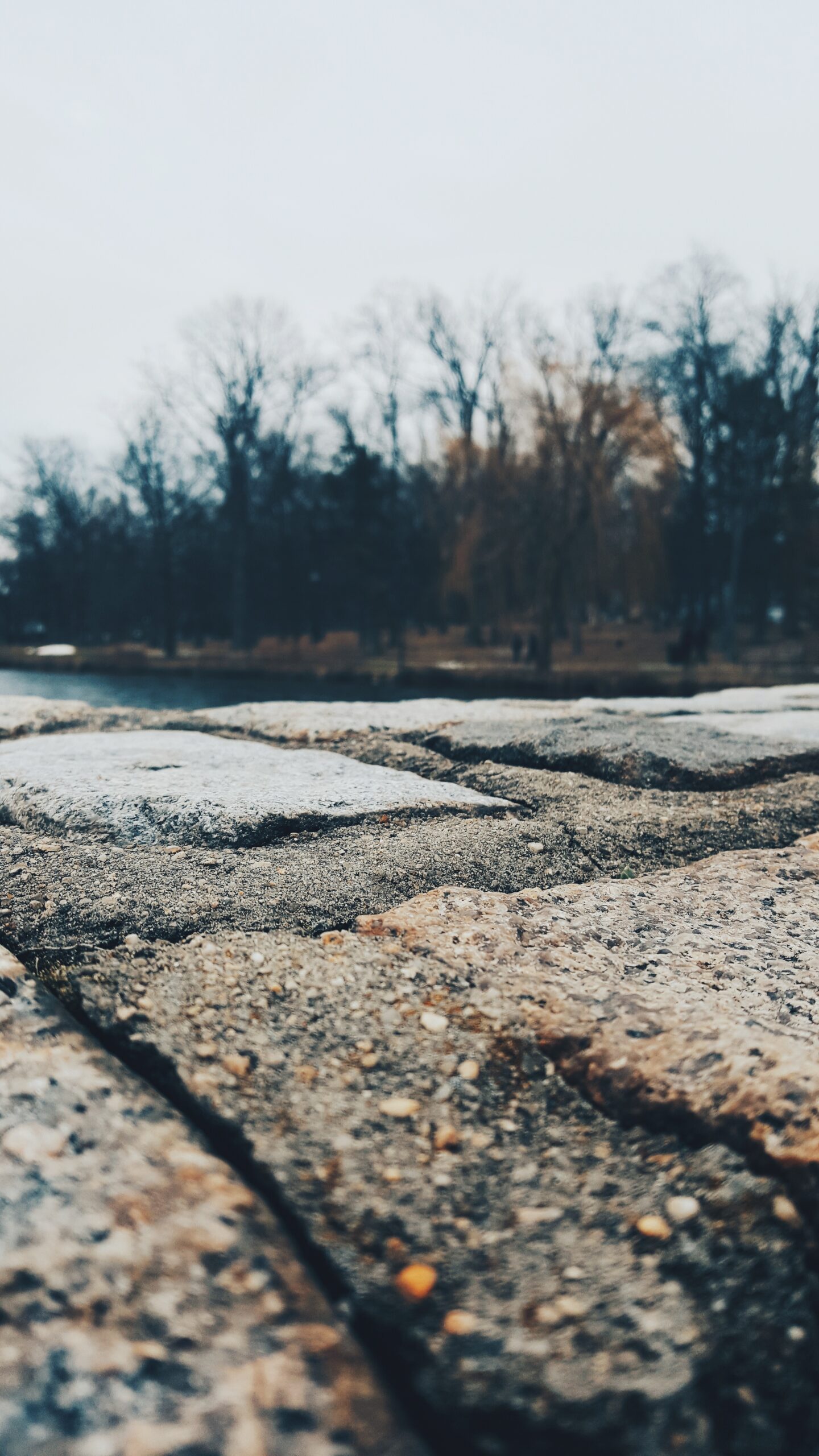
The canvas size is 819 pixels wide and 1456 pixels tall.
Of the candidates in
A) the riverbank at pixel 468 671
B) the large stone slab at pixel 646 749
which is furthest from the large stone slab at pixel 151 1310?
the riverbank at pixel 468 671

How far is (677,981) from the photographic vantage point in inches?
39.7

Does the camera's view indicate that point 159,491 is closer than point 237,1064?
No

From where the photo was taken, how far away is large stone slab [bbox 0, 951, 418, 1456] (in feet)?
1.80

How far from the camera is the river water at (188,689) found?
16.2 meters

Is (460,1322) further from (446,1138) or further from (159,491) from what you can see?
(159,491)

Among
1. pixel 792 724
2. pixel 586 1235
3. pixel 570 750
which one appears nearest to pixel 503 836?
pixel 570 750

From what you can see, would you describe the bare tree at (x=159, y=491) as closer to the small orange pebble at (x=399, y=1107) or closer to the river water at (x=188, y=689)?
the river water at (x=188, y=689)

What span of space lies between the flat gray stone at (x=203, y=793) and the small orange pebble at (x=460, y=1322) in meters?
0.86

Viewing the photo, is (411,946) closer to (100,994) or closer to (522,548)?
(100,994)

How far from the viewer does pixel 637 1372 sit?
1.91 ft

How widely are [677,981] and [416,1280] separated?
496 mm

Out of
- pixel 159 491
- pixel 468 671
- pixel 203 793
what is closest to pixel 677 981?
pixel 203 793

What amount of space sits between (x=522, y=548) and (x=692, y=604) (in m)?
14.0

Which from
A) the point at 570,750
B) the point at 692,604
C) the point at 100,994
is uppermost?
the point at 692,604
